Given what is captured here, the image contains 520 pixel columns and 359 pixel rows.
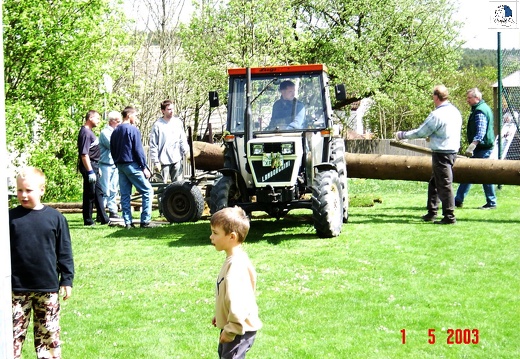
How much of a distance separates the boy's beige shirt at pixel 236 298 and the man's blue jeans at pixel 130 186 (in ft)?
27.1

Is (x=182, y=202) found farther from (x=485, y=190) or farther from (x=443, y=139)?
(x=485, y=190)

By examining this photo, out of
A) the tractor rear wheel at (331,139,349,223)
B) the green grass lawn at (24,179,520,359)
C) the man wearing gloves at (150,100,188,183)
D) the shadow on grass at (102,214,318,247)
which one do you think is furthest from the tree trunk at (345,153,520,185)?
the man wearing gloves at (150,100,188,183)

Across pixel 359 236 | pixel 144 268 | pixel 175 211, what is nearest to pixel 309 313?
pixel 144 268

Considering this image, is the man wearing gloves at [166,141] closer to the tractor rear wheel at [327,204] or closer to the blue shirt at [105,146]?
the blue shirt at [105,146]

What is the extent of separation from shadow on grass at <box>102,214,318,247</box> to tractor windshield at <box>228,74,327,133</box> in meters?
1.53

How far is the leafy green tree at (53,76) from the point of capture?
17609mm

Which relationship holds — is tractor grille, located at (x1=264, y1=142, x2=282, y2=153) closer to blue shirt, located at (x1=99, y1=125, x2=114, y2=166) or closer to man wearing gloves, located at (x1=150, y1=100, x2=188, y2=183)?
man wearing gloves, located at (x1=150, y1=100, x2=188, y2=183)

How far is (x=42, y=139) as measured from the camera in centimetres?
1908

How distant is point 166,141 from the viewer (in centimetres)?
1356

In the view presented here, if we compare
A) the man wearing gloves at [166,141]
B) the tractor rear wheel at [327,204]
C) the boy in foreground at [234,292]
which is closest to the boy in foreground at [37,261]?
the boy in foreground at [234,292]

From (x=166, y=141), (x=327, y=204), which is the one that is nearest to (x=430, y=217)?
(x=327, y=204)

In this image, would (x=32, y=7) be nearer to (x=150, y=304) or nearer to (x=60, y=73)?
(x=60, y=73)

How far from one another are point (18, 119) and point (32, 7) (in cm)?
244

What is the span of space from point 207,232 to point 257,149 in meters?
1.70
